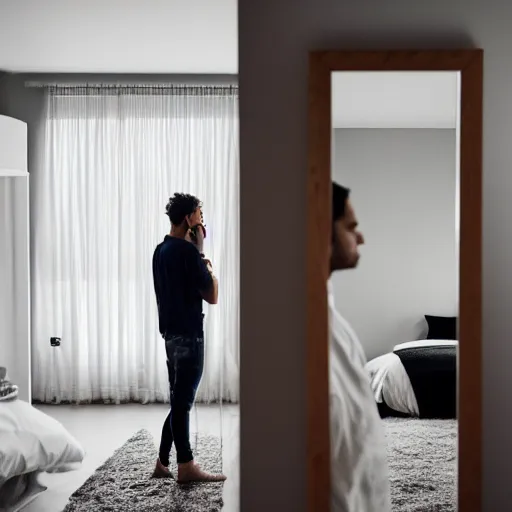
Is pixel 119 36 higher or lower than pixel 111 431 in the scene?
higher

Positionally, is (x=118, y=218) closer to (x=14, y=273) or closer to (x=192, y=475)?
(x=14, y=273)

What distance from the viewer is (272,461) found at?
7.74 feet

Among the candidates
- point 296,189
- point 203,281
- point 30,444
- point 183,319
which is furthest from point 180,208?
point 296,189

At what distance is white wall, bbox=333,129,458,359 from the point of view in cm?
228

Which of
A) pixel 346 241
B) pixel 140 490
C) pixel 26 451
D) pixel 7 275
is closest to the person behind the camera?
pixel 346 241

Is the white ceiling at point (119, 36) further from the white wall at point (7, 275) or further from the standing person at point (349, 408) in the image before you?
the standing person at point (349, 408)

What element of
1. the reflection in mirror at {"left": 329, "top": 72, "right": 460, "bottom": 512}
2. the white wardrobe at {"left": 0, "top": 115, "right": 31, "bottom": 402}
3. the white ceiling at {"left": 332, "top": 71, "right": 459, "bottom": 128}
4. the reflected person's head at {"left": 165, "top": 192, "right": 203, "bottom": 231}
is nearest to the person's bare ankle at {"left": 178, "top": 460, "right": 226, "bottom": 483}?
the reflected person's head at {"left": 165, "top": 192, "right": 203, "bottom": 231}

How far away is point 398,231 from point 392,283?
0.18m

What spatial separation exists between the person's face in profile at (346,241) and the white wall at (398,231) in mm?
24

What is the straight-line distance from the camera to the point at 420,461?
234 centimetres

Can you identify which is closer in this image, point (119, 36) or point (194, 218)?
point (194, 218)

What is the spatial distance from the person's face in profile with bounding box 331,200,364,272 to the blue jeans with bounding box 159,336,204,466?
163cm

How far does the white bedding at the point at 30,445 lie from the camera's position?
3.34 metres

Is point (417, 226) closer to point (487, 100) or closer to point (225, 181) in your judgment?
point (487, 100)
